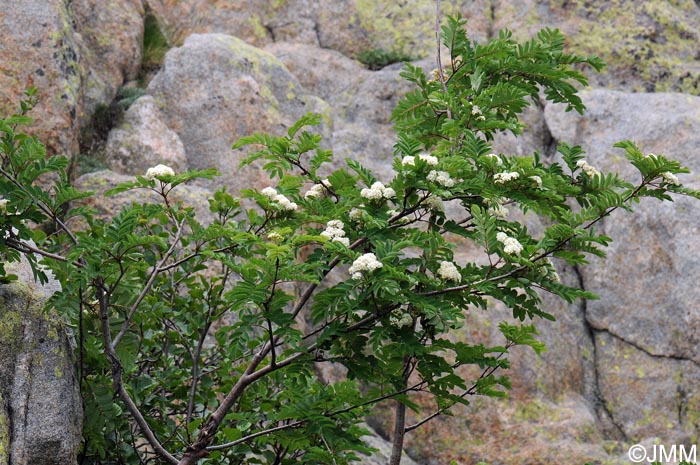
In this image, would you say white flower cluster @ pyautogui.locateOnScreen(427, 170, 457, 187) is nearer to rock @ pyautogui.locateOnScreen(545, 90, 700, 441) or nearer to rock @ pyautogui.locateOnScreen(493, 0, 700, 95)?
rock @ pyautogui.locateOnScreen(545, 90, 700, 441)

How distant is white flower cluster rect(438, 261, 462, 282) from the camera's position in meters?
3.99

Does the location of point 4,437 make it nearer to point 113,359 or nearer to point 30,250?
point 113,359

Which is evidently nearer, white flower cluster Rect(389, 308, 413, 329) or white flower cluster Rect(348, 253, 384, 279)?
white flower cluster Rect(348, 253, 384, 279)

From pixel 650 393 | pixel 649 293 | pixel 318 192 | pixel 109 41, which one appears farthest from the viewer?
pixel 109 41

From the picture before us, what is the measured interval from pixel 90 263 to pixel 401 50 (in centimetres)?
984

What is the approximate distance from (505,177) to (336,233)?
0.97m

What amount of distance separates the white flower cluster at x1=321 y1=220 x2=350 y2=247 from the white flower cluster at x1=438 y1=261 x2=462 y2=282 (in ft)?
1.77

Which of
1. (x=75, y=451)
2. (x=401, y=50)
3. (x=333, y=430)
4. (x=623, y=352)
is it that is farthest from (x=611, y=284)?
(x=75, y=451)

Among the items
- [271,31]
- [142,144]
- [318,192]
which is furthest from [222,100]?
[318,192]

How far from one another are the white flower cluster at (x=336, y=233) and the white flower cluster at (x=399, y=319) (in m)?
0.49

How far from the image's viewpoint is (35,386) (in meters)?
4.40

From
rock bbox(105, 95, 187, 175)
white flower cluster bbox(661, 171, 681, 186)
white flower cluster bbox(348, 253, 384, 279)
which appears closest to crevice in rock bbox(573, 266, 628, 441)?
rock bbox(105, 95, 187, 175)

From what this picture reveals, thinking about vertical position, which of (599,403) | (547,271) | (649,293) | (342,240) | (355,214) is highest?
(649,293)

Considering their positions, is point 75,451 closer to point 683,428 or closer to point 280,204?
point 280,204
